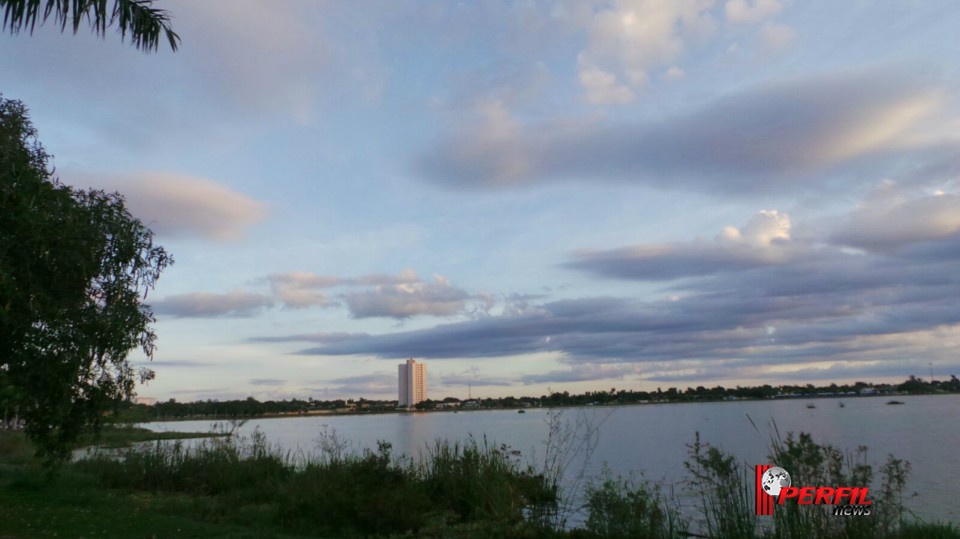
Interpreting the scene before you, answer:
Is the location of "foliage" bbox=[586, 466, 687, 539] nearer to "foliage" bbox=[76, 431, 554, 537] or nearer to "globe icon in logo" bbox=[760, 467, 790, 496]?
"foliage" bbox=[76, 431, 554, 537]

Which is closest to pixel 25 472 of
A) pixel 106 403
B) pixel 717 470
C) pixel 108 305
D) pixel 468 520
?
pixel 106 403

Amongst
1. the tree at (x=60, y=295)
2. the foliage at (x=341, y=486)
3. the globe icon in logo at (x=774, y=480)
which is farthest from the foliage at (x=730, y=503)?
the tree at (x=60, y=295)

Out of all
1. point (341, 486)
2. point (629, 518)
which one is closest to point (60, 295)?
point (341, 486)

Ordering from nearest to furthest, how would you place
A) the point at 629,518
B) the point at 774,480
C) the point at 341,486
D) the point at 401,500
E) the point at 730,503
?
the point at 774,480, the point at 730,503, the point at 629,518, the point at 401,500, the point at 341,486

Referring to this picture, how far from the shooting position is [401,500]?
14.4 m

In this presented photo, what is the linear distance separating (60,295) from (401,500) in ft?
25.2

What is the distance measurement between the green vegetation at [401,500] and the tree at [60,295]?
2.19 meters

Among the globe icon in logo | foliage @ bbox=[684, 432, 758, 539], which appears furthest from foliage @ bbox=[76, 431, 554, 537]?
the globe icon in logo

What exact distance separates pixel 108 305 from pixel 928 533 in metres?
15.3

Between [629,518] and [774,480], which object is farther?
[629,518]

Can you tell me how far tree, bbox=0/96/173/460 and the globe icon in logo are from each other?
11.4 metres

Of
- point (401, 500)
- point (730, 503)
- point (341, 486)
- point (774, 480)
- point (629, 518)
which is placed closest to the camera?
point (774, 480)

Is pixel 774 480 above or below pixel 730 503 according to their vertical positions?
above

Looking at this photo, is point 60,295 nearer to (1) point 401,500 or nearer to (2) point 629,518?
(1) point 401,500
